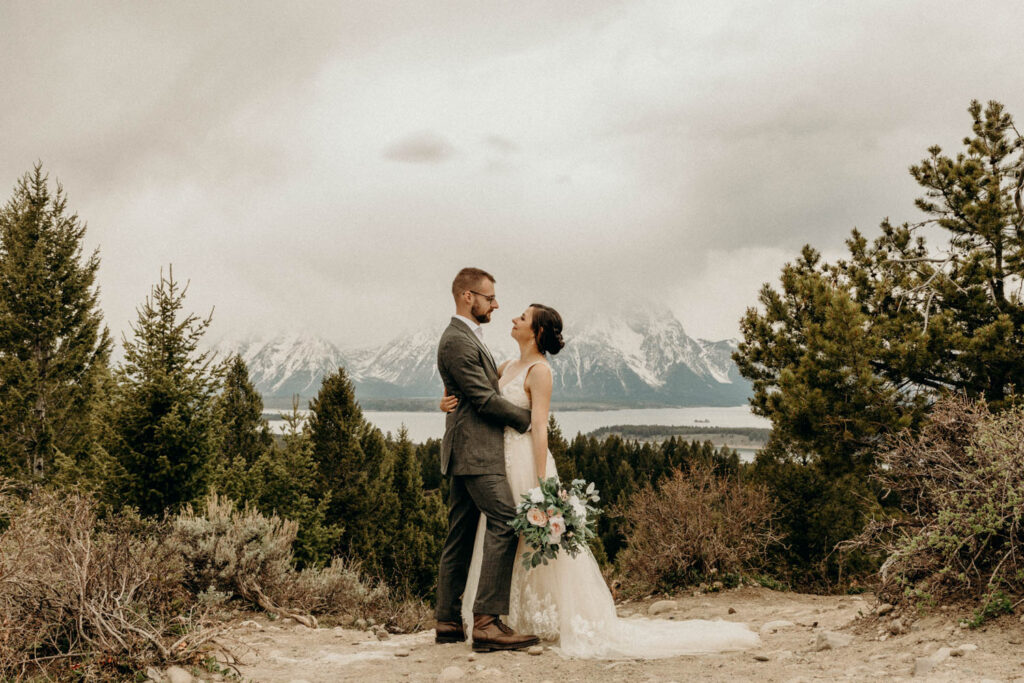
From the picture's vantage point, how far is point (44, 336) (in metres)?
20.3

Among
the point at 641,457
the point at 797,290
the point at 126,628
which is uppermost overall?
Answer: the point at 797,290

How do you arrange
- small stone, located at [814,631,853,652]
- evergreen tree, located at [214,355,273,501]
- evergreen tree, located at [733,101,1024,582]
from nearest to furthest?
small stone, located at [814,631,853,652] < evergreen tree, located at [733,101,1024,582] < evergreen tree, located at [214,355,273,501]

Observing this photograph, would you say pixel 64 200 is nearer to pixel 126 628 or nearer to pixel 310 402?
pixel 310 402

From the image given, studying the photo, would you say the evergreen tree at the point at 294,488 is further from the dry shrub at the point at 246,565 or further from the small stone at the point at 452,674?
the small stone at the point at 452,674

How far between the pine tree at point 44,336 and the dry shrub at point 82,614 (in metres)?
16.3

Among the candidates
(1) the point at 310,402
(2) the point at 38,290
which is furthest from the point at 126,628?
(1) the point at 310,402

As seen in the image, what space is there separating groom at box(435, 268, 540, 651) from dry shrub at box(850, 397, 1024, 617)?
9.14 ft

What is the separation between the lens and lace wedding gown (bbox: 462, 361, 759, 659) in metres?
4.82

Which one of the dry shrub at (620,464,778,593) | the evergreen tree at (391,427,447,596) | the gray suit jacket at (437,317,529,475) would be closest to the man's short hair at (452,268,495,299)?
the gray suit jacket at (437,317,529,475)

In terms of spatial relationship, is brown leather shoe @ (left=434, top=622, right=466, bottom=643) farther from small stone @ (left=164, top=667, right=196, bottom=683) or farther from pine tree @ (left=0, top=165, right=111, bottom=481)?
pine tree @ (left=0, top=165, right=111, bottom=481)

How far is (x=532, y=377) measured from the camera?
5105 mm

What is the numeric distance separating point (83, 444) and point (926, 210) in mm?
22208

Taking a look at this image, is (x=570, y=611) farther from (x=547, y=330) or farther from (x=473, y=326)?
(x=473, y=326)

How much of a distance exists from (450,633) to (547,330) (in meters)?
2.50
